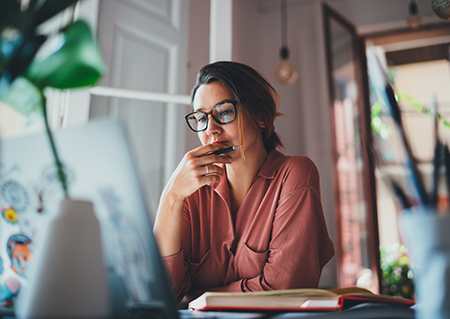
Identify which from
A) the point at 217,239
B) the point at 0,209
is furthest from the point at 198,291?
the point at 0,209

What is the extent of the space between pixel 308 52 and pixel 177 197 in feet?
10.5

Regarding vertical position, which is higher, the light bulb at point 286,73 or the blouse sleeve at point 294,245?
the light bulb at point 286,73

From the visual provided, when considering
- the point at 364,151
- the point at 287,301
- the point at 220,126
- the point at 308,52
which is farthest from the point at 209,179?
the point at 308,52

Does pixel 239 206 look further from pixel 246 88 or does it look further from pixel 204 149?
pixel 246 88

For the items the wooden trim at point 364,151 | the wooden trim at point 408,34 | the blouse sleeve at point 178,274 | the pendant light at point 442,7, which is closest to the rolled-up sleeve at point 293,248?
the blouse sleeve at point 178,274

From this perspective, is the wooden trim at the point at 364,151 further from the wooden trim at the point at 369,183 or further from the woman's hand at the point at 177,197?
the woman's hand at the point at 177,197

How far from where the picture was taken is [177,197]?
40.7 inches

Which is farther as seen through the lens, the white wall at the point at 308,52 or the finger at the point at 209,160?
the white wall at the point at 308,52

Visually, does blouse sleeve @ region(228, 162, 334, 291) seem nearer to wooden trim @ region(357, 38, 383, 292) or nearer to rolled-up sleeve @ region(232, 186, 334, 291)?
rolled-up sleeve @ region(232, 186, 334, 291)

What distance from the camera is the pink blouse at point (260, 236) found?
92cm

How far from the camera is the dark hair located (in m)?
1.20

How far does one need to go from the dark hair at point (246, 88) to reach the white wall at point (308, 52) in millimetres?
2056

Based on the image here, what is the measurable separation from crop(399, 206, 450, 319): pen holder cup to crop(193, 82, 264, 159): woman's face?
0.81 metres

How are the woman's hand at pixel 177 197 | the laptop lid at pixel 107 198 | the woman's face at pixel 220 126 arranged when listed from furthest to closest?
1. the woman's face at pixel 220 126
2. the woman's hand at pixel 177 197
3. the laptop lid at pixel 107 198
